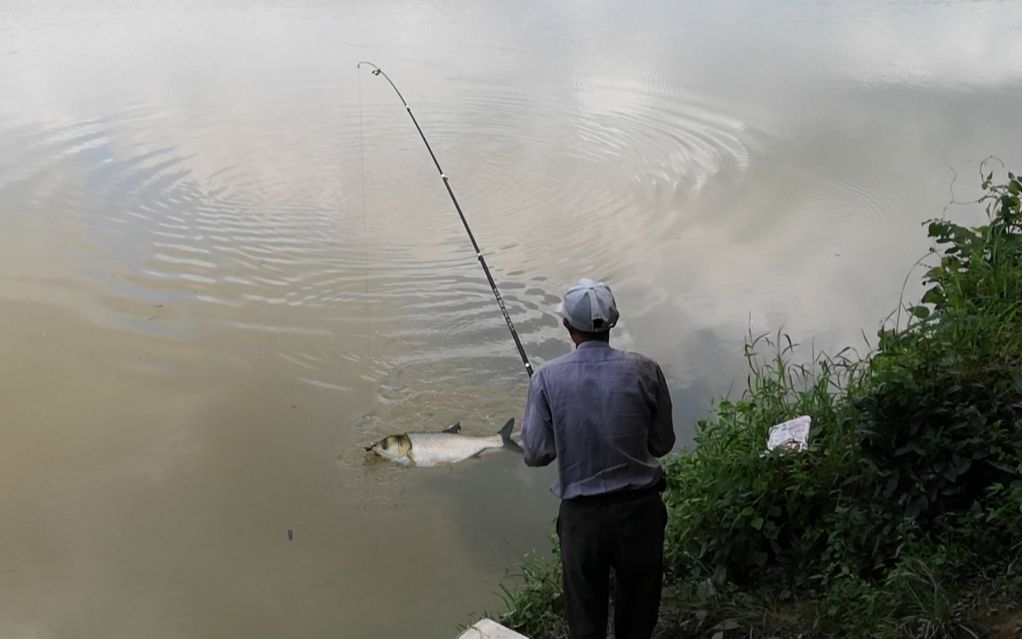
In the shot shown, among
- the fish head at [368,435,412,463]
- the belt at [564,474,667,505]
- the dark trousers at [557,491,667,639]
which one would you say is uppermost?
the belt at [564,474,667,505]

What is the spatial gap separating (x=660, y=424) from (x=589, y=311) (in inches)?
15.1

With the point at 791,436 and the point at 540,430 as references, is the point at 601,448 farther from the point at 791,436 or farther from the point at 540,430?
the point at 791,436

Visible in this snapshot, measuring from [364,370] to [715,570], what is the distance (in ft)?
8.55

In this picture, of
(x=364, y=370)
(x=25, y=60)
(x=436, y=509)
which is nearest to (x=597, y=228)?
(x=364, y=370)

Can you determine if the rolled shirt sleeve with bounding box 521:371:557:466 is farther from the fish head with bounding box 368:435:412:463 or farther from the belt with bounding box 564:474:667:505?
the fish head with bounding box 368:435:412:463

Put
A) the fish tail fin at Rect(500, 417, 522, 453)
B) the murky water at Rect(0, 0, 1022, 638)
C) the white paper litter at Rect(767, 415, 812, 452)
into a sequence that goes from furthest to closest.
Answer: the murky water at Rect(0, 0, 1022, 638) → the fish tail fin at Rect(500, 417, 522, 453) → the white paper litter at Rect(767, 415, 812, 452)

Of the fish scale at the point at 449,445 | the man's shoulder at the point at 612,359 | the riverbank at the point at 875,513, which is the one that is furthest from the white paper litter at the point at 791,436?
the fish scale at the point at 449,445

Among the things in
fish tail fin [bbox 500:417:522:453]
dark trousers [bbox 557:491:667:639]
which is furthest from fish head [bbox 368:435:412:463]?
dark trousers [bbox 557:491:667:639]

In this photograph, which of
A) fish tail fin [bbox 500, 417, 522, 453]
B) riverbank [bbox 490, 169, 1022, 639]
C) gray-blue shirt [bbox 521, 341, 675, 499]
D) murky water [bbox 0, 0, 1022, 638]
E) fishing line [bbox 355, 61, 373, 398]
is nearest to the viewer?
gray-blue shirt [bbox 521, 341, 675, 499]

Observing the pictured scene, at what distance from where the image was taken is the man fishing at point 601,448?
2.72 metres

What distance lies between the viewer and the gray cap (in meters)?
2.77

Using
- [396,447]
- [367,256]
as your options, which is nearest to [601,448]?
[396,447]

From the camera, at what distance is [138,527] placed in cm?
432

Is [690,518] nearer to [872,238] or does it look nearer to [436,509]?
[436,509]
